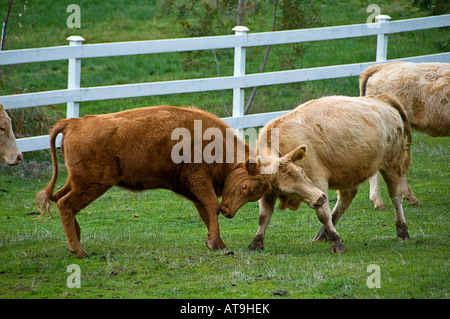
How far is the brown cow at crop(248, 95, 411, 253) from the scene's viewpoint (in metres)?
7.02

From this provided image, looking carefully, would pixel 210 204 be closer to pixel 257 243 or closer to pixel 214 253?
pixel 214 253

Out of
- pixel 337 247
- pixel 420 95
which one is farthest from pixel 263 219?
pixel 420 95

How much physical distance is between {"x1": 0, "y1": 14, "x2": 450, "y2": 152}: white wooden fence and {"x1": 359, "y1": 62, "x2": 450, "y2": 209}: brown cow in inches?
99.8

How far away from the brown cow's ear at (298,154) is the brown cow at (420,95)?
9.61 feet

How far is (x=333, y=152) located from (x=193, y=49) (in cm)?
449

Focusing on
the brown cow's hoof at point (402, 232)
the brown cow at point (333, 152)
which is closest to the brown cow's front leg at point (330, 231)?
the brown cow at point (333, 152)

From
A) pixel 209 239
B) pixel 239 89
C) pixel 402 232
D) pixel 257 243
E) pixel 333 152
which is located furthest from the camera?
pixel 239 89

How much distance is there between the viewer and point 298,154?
682 centimetres

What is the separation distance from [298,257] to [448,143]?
689 centimetres

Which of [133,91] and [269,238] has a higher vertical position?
[133,91]

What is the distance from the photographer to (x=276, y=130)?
7.23 metres

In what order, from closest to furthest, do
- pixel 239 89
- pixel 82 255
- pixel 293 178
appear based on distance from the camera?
pixel 82 255
pixel 293 178
pixel 239 89

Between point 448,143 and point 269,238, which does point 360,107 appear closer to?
point 269,238
